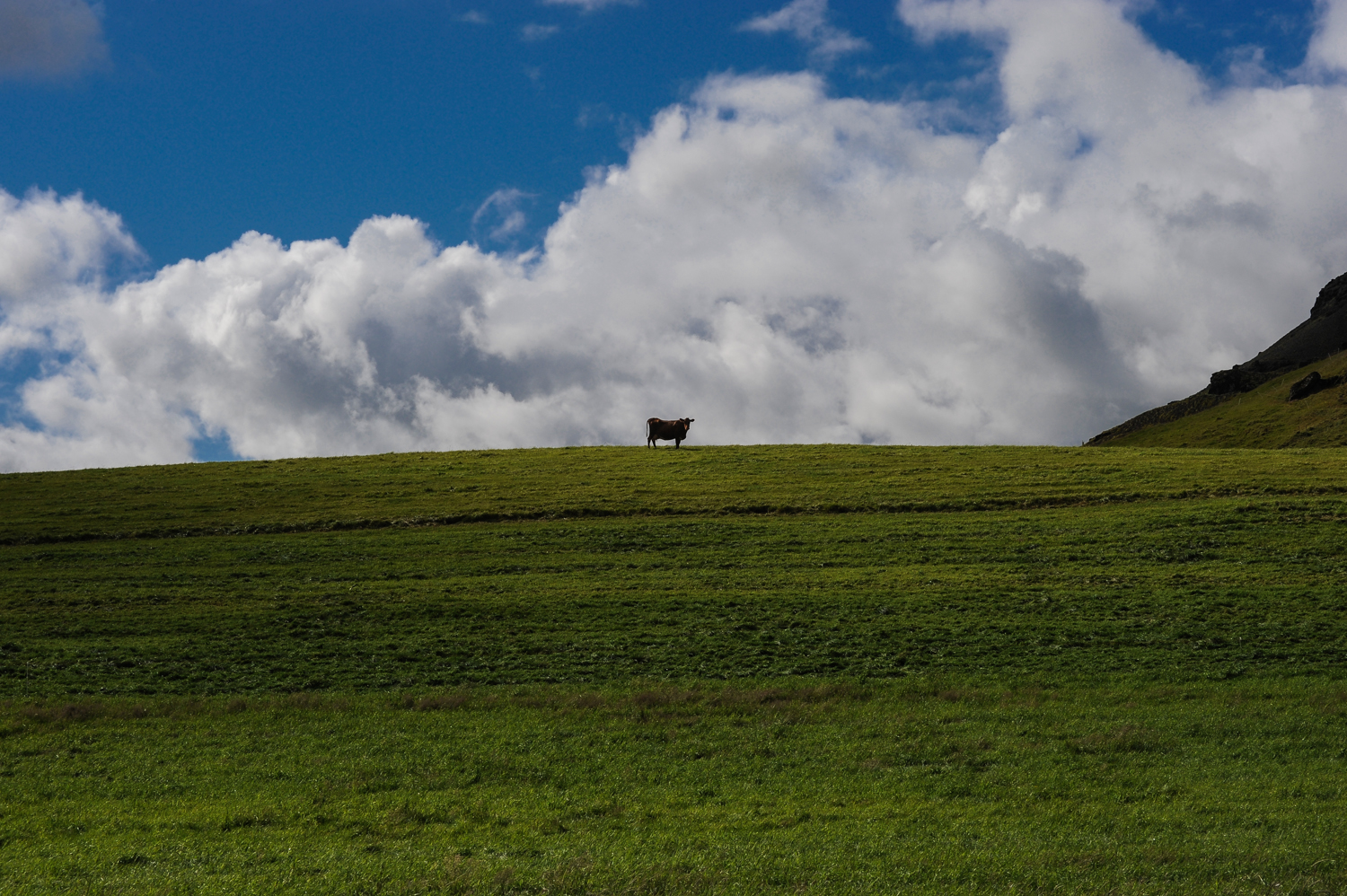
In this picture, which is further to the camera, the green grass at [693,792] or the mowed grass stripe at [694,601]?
the mowed grass stripe at [694,601]

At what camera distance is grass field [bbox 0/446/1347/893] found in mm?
14297

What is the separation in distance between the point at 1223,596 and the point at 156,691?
33549 mm

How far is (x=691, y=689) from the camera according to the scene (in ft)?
82.1

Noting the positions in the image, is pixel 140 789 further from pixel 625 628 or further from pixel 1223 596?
pixel 1223 596

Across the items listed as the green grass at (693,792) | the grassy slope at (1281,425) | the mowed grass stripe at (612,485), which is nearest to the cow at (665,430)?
the mowed grass stripe at (612,485)

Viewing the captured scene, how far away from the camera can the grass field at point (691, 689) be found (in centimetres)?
1430

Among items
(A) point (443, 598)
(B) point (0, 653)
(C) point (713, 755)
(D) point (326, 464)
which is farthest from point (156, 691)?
(D) point (326, 464)

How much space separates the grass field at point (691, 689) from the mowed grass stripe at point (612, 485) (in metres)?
0.48

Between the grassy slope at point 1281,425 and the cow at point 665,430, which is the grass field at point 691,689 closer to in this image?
the cow at point 665,430

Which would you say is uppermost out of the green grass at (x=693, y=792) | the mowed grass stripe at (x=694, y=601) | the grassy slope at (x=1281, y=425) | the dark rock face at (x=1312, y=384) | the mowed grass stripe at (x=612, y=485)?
the dark rock face at (x=1312, y=384)

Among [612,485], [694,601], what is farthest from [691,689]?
[612,485]

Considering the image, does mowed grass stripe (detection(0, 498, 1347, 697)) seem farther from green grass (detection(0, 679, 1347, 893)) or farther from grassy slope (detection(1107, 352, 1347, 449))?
grassy slope (detection(1107, 352, 1347, 449))

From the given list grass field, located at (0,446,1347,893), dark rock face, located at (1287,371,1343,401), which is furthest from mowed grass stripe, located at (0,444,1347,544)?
dark rock face, located at (1287,371,1343,401)

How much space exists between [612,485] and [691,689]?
102ft
